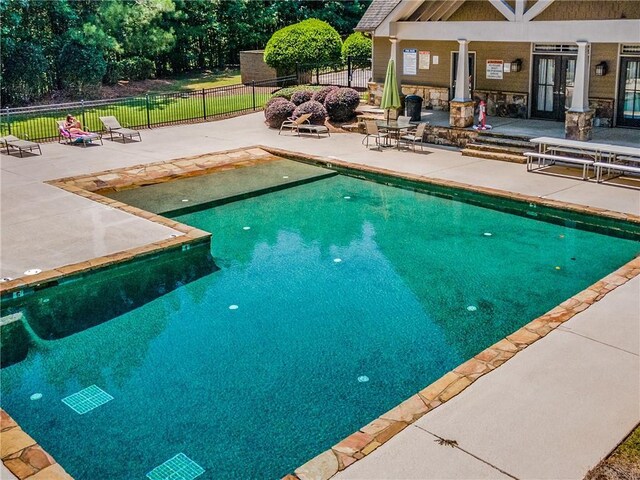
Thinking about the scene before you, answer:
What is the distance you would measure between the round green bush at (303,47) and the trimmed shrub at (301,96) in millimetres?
6471

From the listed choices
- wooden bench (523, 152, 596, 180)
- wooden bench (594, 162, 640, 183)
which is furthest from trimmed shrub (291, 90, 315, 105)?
wooden bench (594, 162, 640, 183)

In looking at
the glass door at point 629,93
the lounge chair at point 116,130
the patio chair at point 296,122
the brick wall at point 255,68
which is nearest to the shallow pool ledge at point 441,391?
the glass door at point 629,93

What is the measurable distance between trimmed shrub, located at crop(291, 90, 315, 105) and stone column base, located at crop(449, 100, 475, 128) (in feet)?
17.8

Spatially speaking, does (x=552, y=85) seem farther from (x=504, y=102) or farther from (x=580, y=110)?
(x=580, y=110)

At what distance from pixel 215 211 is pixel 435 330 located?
21.7 feet

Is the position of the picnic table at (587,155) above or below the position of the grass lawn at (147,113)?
below

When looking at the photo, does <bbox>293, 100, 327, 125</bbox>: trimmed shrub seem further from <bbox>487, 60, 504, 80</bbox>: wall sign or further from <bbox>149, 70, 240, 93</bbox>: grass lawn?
<bbox>149, 70, 240, 93</bbox>: grass lawn

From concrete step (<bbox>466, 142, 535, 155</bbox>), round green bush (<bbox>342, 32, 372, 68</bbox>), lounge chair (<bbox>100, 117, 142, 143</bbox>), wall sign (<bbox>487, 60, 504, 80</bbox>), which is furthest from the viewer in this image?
round green bush (<bbox>342, 32, 372, 68</bbox>)

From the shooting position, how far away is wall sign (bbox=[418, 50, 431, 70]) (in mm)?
21844

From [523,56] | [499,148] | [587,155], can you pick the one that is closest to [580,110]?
[587,155]

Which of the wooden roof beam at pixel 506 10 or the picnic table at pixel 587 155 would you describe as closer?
the picnic table at pixel 587 155

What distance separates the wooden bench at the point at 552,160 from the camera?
576 inches

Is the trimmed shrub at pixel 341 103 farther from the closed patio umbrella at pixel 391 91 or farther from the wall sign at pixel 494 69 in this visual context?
the wall sign at pixel 494 69

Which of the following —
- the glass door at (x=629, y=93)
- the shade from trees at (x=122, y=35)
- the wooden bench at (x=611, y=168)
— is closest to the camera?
the wooden bench at (x=611, y=168)
